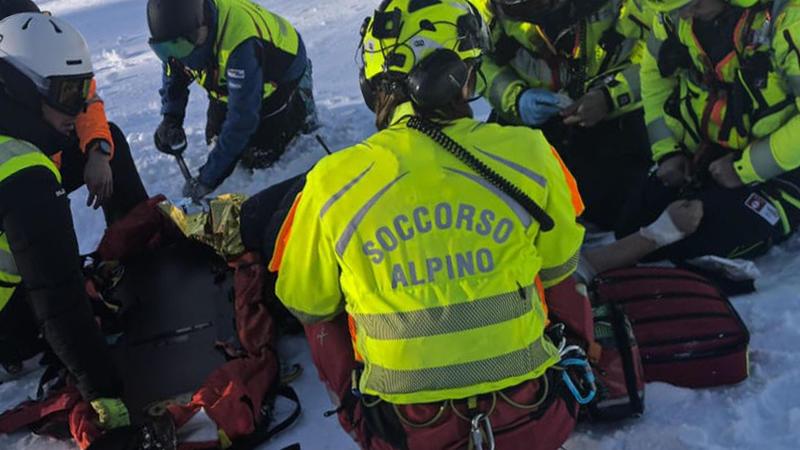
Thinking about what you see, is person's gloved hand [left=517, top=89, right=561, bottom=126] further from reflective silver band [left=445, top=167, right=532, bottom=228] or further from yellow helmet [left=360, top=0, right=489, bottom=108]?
reflective silver band [left=445, top=167, right=532, bottom=228]

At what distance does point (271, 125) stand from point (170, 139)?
617 millimetres

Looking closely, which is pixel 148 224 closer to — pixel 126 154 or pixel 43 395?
pixel 126 154

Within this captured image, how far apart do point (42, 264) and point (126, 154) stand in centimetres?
140

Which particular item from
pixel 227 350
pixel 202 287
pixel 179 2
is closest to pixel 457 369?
pixel 227 350

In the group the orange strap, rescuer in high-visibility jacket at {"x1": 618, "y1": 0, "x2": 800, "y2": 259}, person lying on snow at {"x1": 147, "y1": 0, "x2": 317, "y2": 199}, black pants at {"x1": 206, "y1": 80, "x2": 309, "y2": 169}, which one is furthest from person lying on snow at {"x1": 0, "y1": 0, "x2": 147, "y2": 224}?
rescuer in high-visibility jacket at {"x1": 618, "y1": 0, "x2": 800, "y2": 259}

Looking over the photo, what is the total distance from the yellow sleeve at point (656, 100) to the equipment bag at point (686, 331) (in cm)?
83

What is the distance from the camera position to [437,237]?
4.99 feet

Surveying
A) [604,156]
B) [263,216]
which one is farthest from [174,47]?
[604,156]

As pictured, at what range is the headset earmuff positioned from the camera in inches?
63.1

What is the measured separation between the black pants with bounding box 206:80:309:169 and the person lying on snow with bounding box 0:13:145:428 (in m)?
1.62

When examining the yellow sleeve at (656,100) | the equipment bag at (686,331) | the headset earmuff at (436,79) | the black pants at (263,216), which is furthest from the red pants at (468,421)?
the yellow sleeve at (656,100)

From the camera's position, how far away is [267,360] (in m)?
2.48

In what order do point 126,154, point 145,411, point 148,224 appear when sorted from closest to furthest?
point 145,411 → point 148,224 → point 126,154

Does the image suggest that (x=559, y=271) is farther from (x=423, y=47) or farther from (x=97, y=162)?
(x=97, y=162)
